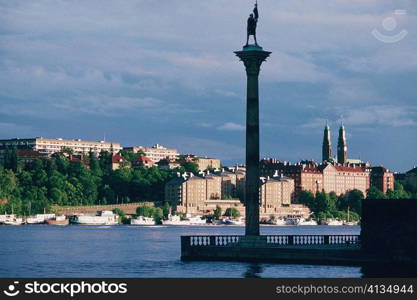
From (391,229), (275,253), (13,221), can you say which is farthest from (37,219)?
(391,229)

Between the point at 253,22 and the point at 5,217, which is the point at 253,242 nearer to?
the point at 253,22

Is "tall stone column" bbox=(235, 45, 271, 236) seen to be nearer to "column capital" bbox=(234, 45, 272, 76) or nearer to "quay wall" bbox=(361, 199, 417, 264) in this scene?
"column capital" bbox=(234, 45, 272, 76)

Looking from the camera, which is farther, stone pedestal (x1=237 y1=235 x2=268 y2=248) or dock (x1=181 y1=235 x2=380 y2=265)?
stone pedestal (x1=237 y1=235 x2=268 y2=248)

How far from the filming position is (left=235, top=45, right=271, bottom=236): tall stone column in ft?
201

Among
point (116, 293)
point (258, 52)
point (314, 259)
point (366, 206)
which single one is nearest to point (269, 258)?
point (314, 259)

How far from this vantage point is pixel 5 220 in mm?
192500

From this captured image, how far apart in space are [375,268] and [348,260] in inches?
109

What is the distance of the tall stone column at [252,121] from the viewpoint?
6125 centimetres

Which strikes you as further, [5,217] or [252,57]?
[5,217]

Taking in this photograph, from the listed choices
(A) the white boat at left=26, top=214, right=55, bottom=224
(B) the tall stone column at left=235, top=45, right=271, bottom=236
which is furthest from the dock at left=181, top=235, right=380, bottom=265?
(A) the white boat at left=26, top=214, right=55, bottom=224

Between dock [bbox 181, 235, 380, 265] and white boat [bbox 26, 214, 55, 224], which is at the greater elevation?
white boat [bbox 26, 214, 55, 224]

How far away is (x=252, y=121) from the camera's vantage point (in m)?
61.5

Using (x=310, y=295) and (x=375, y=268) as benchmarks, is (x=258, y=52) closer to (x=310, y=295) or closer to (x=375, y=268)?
(x=375, y=268)

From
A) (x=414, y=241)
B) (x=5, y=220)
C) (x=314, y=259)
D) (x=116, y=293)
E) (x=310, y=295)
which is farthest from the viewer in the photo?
(x=5, y=220)
